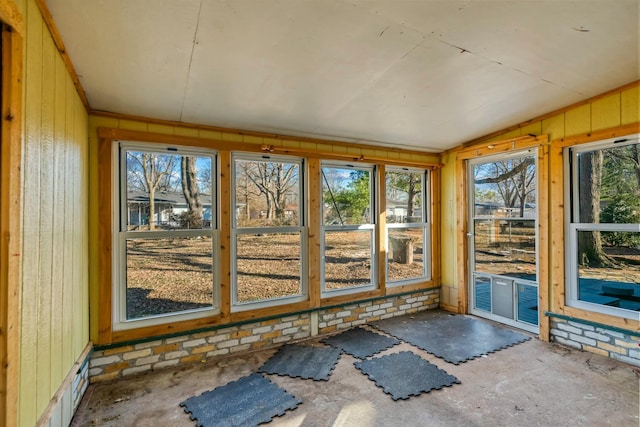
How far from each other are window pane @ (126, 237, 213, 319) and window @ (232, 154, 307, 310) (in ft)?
1.04

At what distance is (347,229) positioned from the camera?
4.05 meters

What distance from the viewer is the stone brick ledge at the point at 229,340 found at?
2.76 meters

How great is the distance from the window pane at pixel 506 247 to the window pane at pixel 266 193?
2666mm

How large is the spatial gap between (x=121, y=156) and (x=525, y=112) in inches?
169

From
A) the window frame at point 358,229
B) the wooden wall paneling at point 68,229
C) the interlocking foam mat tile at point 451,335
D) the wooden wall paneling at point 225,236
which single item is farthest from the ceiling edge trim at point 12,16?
the interlocking foam mat tile at point 451,335

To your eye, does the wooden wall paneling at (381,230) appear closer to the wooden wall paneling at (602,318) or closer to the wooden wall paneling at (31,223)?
the wooden wall paneling at (602,318)

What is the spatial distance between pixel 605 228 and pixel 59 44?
4.81m

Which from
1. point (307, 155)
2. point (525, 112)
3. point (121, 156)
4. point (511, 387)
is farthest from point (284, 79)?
point (511, 387)

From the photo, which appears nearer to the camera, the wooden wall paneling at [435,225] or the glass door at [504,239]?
the glass door at [504,239]

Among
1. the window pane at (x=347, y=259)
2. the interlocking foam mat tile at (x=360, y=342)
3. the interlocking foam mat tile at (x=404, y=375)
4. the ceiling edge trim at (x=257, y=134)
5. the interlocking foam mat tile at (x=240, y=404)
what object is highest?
the ceiling edge trim at (x=257, y=134)

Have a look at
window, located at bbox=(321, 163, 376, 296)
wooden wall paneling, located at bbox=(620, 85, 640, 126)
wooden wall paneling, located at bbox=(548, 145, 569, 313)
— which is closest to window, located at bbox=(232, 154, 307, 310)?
window, located at bbox=(321, 163, 376, 296)

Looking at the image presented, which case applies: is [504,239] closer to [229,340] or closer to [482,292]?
[482,292]

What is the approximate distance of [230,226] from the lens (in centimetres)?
326

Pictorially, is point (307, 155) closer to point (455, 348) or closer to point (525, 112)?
point (525, 112)
